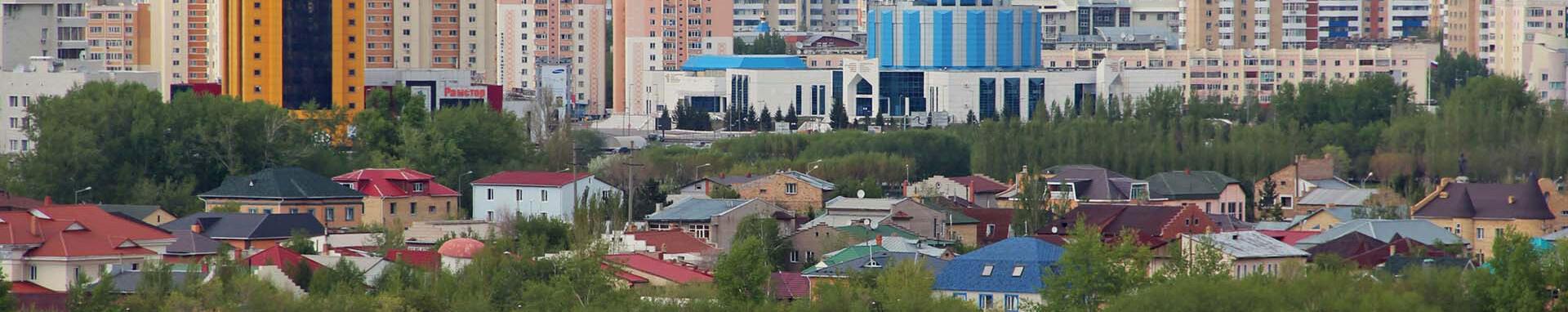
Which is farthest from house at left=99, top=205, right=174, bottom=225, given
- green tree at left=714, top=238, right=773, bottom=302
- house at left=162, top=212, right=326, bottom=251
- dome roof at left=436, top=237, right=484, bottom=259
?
green tree at left=714, top=238, right=773, bottom=302

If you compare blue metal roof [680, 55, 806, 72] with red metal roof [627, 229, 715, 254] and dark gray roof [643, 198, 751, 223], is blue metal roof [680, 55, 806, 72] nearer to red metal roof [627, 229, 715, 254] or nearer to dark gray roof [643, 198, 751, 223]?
dark gray roof [643, 198, 751, 223]

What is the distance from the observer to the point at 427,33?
93625 mm

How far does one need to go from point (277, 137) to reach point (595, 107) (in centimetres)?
Result: 4999

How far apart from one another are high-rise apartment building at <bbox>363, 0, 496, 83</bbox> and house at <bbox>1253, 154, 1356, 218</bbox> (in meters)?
32.9

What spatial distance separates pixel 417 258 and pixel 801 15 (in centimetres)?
8724

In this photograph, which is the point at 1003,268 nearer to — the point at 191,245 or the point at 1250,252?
the point at 1250,252

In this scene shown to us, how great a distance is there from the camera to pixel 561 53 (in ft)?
352

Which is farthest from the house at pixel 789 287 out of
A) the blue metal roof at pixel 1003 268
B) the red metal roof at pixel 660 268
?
the blue metal roof at pixel 1003 268

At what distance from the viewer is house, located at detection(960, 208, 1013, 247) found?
1887 inches

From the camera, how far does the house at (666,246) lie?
41875mm

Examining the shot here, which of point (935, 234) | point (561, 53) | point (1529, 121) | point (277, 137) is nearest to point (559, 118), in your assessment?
point (277, 137)

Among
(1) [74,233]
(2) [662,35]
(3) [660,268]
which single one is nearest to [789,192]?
Answer: (3) [660,268]

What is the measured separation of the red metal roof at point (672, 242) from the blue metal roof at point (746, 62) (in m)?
56.4

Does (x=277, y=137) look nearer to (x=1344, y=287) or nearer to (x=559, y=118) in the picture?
(x=559, y=118)
